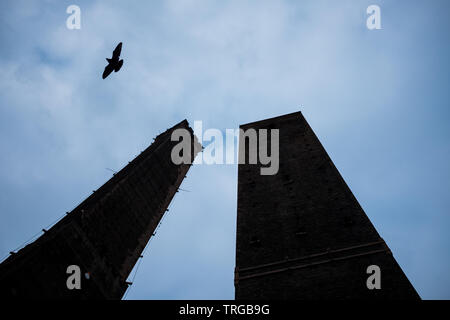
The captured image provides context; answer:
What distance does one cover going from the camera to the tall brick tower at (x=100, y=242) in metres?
16.1

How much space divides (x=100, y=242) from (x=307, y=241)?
13935 mm

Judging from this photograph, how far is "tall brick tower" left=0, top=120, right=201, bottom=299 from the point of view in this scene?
52.9ft

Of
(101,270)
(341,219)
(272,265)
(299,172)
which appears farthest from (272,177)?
(101,270)

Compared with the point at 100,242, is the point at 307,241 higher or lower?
higher

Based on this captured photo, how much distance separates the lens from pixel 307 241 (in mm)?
16016

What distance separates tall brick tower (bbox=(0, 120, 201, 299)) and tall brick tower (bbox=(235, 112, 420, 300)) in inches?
380

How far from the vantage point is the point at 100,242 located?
21.7 m

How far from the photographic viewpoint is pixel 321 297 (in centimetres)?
1293

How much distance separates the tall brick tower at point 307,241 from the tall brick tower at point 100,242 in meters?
9.65

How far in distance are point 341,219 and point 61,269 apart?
15646mm

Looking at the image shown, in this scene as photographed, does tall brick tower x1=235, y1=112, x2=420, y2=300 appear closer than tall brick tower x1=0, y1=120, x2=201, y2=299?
Yes

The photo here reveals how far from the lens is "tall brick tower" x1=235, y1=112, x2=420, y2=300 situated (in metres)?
13.3

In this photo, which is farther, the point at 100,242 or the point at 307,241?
the point at 100,242
